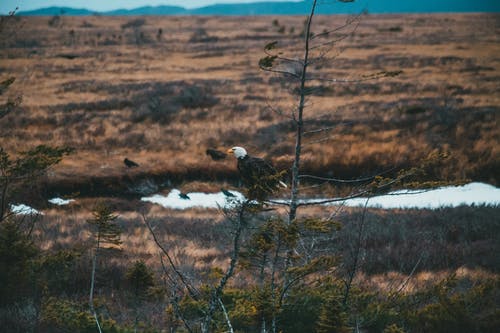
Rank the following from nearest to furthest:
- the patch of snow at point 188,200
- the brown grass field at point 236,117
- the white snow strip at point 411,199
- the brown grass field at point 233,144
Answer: the brown grass field at point 233,144
the white snow strip at point 411,199
the patch of snow at point 188,200
the brown grass field at point 236,117

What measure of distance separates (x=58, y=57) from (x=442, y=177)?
53427 mm

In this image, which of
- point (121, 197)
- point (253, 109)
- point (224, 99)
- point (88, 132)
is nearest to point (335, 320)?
point (121, 197)

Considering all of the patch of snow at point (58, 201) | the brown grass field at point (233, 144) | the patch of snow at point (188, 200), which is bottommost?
the patch of snow at point (188, 200)

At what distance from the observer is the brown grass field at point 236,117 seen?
63.2 ft

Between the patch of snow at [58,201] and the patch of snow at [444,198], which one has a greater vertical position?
the patch of snow at [58,201]

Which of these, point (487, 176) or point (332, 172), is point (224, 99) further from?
point (487, 176)

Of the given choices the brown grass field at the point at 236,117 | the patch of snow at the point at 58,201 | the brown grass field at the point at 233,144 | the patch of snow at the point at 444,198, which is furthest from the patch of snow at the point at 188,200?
the patch of snow at the point at 444,198

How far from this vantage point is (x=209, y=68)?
155ft

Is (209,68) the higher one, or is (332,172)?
(209,68)

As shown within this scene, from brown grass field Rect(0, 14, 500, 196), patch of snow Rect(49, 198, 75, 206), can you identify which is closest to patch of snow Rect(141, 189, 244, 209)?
brown grass field Rect(0, 14, 500, 196)

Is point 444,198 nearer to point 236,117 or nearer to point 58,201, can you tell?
point 236,117

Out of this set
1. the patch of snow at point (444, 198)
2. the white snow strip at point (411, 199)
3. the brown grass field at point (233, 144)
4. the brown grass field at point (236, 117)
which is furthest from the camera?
the brown grass field at point (236, 117)

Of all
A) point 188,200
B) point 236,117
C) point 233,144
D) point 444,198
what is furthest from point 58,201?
point 444,198

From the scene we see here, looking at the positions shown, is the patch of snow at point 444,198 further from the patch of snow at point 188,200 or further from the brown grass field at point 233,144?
the patch of snow at point 188,200
